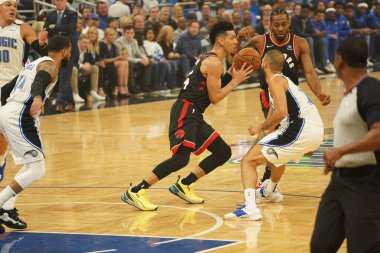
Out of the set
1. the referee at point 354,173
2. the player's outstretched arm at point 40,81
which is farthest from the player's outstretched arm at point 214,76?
the referee at point 354,173

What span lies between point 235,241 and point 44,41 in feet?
11.0

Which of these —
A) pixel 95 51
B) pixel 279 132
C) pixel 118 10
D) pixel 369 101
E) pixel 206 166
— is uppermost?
pixel 369 101

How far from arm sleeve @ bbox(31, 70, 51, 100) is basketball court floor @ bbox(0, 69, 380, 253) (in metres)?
1.27

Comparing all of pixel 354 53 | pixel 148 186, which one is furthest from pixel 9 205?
pixel 354 53

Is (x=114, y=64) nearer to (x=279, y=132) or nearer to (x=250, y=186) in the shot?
(x=279, y=132)

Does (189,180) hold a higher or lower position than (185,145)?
lower

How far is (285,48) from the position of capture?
10.3 metres

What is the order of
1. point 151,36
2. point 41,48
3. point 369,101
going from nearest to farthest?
point 369,101, point 41,48, point 151,36

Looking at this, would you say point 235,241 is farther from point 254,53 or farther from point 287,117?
point 254,53

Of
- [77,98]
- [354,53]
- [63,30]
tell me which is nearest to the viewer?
[354,53]

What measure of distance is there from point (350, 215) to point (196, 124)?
417 centimetres

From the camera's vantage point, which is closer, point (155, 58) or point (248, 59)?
point (248, 59)

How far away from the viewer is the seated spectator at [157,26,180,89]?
74.6 ft

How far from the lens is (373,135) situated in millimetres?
5328
